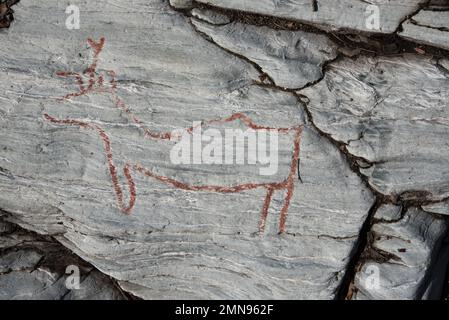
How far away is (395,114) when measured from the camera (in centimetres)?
312

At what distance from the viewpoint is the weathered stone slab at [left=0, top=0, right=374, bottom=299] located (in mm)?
3176

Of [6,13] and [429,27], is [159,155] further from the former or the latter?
[429,27]

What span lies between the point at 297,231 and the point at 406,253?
67cm

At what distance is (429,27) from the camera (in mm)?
3109

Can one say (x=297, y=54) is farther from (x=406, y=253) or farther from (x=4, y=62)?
(x=4, y=62)

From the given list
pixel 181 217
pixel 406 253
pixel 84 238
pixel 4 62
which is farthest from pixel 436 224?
pixel 4 62

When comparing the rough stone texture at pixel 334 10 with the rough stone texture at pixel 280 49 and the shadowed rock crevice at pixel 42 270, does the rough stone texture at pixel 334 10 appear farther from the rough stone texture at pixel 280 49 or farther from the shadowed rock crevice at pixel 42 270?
the shadowed rock crevice at pixel 42 270

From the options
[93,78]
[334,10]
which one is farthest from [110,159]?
[334,10]

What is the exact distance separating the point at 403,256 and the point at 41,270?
234 cm

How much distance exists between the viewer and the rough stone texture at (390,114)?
10.2 ft

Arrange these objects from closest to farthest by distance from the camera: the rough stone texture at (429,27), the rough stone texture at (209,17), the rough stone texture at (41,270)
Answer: the rough stone texture at (429,27), the rough stone texture at (209,17), the rough stone texture at (41,270)

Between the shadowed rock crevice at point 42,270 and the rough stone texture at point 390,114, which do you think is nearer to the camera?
the rough stone texture at point 390,114

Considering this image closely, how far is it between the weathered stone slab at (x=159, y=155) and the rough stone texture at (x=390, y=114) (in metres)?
0.13

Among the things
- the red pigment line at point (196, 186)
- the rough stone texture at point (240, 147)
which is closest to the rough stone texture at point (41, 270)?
the rough stone texture at point (240, 147)
